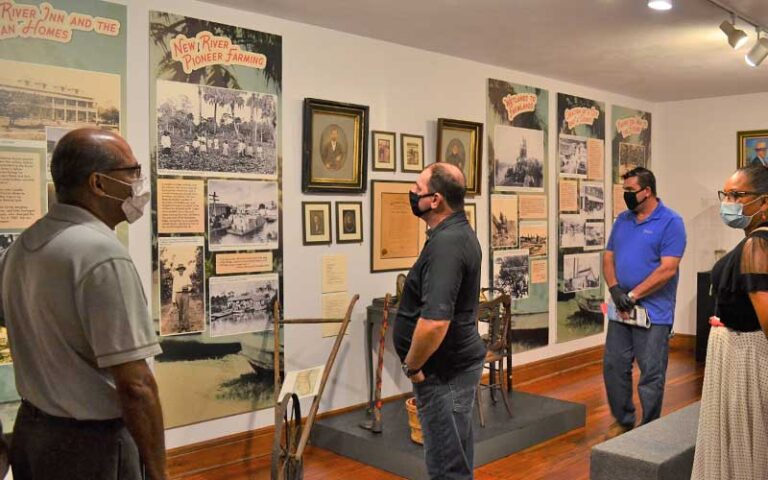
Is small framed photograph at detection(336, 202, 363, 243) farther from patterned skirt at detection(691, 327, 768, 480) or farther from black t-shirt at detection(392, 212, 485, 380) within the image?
patterned skirt at detection(691, 327, 768, 480)

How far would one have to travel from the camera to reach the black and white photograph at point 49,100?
3.41m

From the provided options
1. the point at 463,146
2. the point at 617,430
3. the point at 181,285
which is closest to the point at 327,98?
the point at 463,146

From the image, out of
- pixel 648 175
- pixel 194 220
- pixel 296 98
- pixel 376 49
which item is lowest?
pixel 194 220

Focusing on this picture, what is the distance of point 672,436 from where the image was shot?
3.30 metres

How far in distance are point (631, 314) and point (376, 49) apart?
244 cm

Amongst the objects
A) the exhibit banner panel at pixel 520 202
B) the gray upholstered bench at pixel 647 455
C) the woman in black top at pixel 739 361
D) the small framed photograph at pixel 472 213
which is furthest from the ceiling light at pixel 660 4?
the gray upholstered bench at pixel 647 455

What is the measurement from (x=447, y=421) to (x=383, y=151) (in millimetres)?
2690

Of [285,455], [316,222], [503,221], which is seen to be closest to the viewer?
[285,455]

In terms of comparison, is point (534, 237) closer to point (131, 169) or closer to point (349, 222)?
point (349, 222)

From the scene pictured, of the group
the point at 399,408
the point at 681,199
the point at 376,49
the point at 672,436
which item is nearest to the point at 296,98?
the point at 376,49

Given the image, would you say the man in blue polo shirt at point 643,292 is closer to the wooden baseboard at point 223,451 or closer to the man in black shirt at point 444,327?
the wooden baseboard at point 223,451

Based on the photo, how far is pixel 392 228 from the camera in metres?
5.17

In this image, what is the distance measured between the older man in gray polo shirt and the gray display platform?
2507 mm

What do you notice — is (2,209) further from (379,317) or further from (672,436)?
(672,436)
